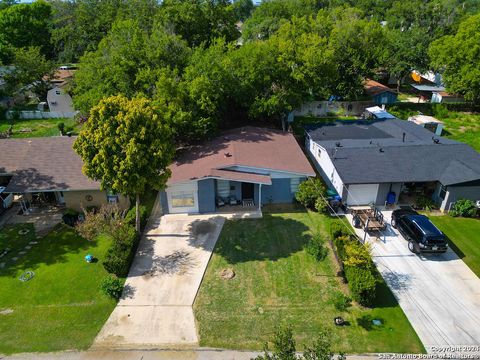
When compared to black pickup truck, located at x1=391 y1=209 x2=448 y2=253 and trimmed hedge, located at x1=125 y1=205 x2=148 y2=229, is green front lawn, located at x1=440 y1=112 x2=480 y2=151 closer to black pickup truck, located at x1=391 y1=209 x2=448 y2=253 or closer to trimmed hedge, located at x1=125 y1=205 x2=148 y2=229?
black pickup truck, located at x1=391 y1=209 x2=448 y2=253

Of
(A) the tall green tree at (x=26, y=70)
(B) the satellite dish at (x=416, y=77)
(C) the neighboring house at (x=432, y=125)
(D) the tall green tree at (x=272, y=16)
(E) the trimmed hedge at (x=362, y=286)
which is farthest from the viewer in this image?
(D) the tall green tree at (x=272, y=16)

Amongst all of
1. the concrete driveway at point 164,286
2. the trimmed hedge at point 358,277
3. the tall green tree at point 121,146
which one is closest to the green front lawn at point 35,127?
the tall green tree at point 121,146

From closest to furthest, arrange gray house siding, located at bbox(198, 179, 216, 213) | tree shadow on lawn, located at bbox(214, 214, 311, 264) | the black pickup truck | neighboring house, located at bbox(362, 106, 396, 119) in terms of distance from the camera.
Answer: the black pickup truck, tree shadow on lawn, located at bbox(214, 214, 311, 264), gray house siding, located at bbox(198, 179, 216, 213), neighboring house, located at bbox(362, 106, 396, 119)

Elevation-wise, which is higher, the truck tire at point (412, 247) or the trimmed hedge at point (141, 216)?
the trimmed hedge at point (141, 216)

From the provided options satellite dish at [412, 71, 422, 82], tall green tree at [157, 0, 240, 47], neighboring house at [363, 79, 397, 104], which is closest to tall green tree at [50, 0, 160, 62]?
tall green tree at [157, 0, 240, 47]

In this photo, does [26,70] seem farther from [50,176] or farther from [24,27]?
[50,176]

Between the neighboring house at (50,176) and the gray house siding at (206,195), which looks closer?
the gray house siding at (206,195)

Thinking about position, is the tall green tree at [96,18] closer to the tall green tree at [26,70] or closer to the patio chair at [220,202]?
the tall green tree at [26,70]

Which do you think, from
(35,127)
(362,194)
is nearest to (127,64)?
(35,127)
